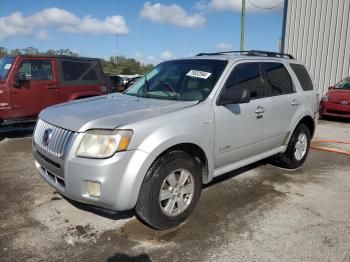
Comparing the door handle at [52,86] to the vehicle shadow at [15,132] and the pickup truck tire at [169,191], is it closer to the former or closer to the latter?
the vehicle shadow at [15,132]

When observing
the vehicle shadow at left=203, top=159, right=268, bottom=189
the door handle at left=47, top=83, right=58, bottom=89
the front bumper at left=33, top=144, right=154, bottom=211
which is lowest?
the vehicle shadow at left=203, top=159, right=268, bottom=189

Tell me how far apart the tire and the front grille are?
3.51 m

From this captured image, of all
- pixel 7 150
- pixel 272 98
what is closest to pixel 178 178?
pixel 272 98

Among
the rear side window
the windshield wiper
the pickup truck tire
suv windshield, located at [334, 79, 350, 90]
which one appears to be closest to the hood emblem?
the pickup truck tire

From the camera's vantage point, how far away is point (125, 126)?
297 centimetres

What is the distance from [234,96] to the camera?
3746mm

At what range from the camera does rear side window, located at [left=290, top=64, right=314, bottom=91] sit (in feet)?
17.5

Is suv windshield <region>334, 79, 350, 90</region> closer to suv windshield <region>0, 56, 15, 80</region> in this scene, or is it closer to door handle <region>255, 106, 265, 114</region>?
door handle <region>255, 106, 265, 114</region>

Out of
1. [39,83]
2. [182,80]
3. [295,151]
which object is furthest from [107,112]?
[39,83]

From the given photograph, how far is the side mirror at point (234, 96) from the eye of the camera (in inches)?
146

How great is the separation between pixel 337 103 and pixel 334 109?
8.4 inches

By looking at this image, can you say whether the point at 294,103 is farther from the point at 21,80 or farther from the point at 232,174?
the point at 21,80

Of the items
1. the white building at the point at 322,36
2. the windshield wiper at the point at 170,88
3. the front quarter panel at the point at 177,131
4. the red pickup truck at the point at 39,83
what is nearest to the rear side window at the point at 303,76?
the windshield wiper at the point at 170,88

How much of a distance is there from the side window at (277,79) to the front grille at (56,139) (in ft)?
9.30
